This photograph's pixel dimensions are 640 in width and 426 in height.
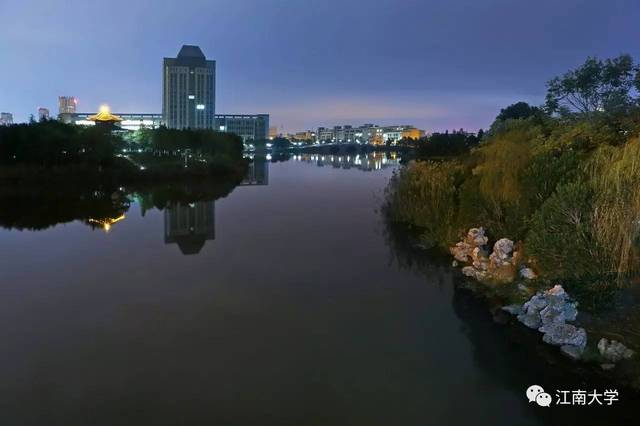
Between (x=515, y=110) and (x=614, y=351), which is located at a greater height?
(x=515, y=110)

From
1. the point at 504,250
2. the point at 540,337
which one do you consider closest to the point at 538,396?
the point at 540,337

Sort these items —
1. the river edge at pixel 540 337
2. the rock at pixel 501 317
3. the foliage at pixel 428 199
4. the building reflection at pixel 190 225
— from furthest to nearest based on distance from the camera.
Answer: the building reflection at pixel 190 225 < the foliage at pixel 428 199 < the rock at pixel 501 317 < the river edge at pixel 540 337

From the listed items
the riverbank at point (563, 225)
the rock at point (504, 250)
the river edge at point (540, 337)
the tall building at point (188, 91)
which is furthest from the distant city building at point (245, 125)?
the river edge at point (540, 337)

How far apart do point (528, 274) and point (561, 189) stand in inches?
74.1

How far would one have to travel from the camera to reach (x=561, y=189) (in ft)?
36.1

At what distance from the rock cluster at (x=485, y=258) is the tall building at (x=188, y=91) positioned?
138 m

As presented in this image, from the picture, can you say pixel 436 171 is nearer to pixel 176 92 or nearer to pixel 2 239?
pixel 2 239

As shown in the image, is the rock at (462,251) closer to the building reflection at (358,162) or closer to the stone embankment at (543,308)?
the stone embankment at (543,308)

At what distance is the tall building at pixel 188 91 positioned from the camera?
485 ft

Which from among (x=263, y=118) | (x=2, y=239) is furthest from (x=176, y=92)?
(x=2, y=239)

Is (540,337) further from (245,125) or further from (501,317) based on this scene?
(245,125)

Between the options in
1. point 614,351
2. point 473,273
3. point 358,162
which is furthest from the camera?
point 358,162

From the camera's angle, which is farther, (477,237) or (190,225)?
(190,225)

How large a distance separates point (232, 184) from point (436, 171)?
2405 centimetres
